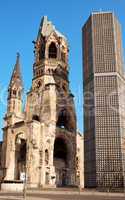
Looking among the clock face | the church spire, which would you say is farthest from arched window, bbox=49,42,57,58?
the church spire

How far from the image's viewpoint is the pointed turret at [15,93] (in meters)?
90.1

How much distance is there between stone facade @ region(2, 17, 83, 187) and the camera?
81125 mm

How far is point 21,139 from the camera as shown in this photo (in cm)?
8981

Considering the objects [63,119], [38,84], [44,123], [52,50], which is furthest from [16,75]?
[63,119]

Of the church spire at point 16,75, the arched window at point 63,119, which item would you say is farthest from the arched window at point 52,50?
the arched window at point 63,119

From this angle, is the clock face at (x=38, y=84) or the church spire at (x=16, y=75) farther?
the clock face at (x=38, y=84)

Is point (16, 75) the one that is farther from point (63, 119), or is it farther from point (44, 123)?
point (63, 119)

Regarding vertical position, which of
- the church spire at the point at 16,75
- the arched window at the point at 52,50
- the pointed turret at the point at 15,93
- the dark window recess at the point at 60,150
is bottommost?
the dark window recess at the point at 60,150

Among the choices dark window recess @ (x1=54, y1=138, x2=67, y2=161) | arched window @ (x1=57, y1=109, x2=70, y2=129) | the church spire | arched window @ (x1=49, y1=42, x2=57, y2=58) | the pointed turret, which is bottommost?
dark window recess @ (x1=54, y1=138, x2=67, y2=161)

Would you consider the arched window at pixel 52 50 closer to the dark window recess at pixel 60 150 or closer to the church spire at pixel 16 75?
the church spire at pixel 16 75

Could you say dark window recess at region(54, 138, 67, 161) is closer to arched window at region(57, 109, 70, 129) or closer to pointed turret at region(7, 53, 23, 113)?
arched window at region(57, 109, 70, 129)

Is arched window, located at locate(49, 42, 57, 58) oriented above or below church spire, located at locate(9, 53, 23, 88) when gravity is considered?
above

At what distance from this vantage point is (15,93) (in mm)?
92062

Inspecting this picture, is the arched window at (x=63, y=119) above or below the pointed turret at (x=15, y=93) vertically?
below
